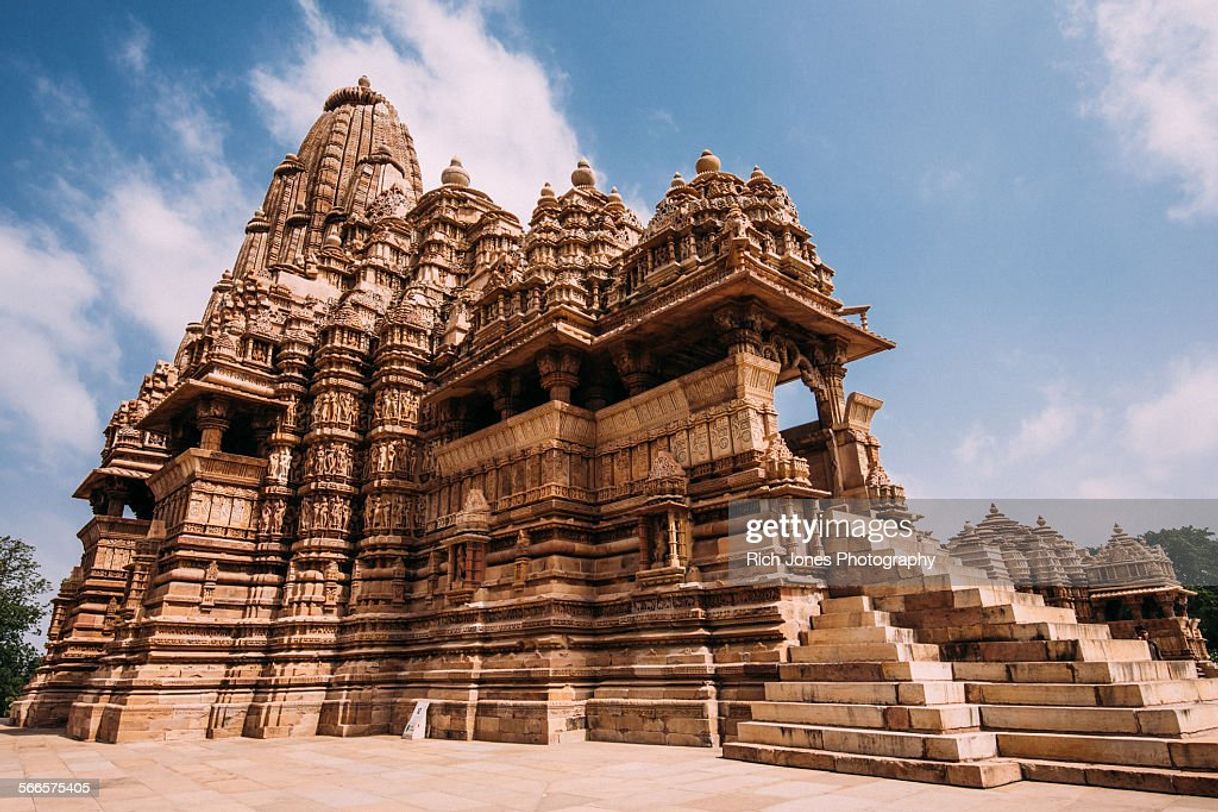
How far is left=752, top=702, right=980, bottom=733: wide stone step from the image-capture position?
7820mm

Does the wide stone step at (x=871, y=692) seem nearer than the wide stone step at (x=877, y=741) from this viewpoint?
No

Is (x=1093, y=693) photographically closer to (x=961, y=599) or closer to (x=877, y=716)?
(x=877, y=716)

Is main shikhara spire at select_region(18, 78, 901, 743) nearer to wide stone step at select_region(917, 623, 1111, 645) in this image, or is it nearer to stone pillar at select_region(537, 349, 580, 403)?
stone pillar at select_region(537, 349, 580, 403)

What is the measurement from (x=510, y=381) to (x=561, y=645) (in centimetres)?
689

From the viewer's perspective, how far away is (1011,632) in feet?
30.0

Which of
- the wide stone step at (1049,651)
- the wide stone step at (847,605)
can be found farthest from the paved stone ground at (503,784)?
the wide stone step at (847,605)

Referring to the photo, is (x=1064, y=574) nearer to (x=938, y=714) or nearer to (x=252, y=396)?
(x=938, y=714)

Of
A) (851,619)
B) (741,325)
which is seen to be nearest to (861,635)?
(851,619)

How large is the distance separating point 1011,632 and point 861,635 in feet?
6.11

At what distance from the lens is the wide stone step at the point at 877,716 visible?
7820mm

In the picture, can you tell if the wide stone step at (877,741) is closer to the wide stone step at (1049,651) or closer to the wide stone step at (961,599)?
the wide stone step at (1049,651)

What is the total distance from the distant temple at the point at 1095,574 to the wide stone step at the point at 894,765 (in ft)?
50.7

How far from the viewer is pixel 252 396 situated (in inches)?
833

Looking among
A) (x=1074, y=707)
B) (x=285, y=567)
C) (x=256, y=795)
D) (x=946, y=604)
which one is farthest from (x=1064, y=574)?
(x=256, y=795)
